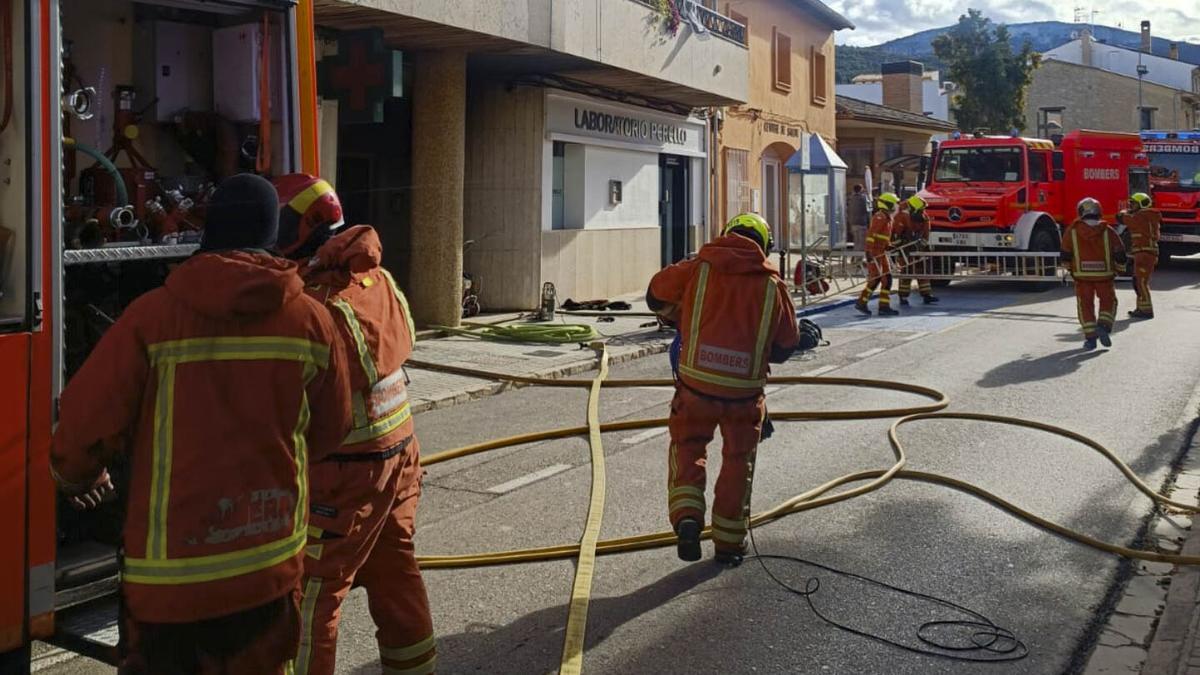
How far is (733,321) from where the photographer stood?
5480 mm

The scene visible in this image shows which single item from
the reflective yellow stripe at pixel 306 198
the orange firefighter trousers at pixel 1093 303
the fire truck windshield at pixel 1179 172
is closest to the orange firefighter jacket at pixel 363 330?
the reflective yellow stripe at pixel 306 198

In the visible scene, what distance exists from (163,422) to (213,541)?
0.30 metres

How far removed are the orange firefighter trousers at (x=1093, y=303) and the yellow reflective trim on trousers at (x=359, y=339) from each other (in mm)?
11146

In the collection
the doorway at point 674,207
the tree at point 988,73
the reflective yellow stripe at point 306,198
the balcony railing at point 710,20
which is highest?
the tree at point 988,73

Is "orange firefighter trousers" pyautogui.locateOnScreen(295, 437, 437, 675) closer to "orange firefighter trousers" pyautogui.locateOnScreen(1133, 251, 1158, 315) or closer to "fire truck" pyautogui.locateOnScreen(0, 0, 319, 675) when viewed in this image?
"fire truck" pyautogui.locateOnScreen(0, 0, 319, 675)

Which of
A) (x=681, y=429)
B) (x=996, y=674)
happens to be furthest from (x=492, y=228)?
(x=996, y=674)

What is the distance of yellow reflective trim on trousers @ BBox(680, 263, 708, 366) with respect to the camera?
18.2 ft

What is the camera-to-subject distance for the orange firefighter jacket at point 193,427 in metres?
2.74

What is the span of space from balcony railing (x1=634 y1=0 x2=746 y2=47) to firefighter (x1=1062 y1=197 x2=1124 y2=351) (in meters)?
7.24

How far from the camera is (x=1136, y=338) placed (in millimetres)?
14352

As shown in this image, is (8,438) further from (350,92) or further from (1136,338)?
(1136,338)

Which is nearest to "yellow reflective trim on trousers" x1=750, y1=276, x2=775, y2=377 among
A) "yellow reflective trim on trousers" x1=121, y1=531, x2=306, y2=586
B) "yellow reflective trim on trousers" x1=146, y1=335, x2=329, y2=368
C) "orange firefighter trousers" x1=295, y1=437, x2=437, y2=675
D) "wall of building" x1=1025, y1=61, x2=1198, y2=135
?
"orange firefighter trousers" x1=295, y1=437, x2=437, y2=675

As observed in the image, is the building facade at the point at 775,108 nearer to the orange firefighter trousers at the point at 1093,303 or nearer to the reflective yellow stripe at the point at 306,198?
the orange firefighter trousers at the point at 1093,303

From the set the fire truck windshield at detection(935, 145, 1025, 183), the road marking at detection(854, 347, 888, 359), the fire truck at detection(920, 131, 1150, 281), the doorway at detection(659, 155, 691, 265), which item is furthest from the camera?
the doorway at detection(659, 155, 691, 265)
